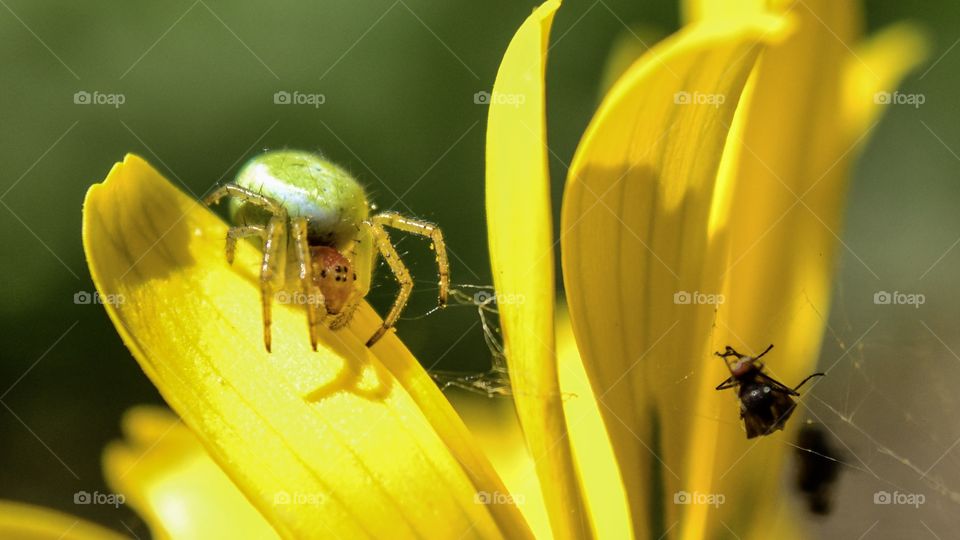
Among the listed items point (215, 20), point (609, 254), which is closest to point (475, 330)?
point (609, 254)

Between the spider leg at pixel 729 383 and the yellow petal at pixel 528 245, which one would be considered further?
the spider leg at pixel 729 383

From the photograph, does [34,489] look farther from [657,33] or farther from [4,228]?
[657,33]

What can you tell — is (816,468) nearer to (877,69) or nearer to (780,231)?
(780,231)

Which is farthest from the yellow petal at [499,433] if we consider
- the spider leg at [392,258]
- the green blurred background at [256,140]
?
the spider leg at [392,258]

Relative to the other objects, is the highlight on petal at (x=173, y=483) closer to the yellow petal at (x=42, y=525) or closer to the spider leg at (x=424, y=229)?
the yellow petal at (x=42, y=525)

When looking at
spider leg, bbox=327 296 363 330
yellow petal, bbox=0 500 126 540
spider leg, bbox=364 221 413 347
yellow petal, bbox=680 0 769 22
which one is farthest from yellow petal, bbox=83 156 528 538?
yellow petal, bbox=680 0 769 22
